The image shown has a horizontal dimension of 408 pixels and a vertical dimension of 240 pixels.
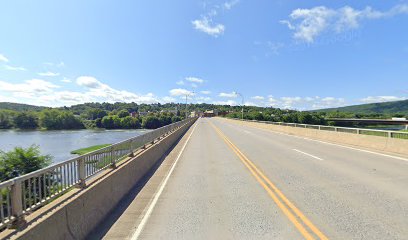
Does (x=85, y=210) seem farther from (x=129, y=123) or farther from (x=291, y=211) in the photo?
(x=129, y=123)

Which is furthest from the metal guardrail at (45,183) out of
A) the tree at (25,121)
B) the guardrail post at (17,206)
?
the tree at (25,121)

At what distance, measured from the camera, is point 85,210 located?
528 centimetres

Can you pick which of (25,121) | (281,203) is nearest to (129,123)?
(25,121)

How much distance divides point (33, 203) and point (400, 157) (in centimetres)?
1437

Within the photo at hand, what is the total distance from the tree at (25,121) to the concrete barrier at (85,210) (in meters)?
149

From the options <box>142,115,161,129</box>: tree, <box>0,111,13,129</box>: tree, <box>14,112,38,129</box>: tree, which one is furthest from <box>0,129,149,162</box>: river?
<box>0,111,13,129</box>: tree

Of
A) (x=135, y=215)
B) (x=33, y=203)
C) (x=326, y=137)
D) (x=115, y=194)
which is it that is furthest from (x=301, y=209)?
(x=326, y=137)

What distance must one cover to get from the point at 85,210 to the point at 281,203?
413 centimetres

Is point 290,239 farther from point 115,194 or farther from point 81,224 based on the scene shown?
point 115,194

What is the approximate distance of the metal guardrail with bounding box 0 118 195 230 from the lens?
3861 mm

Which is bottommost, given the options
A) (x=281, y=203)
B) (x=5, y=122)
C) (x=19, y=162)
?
(x=19, y=162)

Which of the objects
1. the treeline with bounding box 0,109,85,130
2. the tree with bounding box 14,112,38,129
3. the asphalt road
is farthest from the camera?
the tree with bounding box 14,112,38,129

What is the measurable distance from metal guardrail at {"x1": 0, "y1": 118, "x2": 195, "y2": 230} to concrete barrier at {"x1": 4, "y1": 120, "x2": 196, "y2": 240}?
28cm

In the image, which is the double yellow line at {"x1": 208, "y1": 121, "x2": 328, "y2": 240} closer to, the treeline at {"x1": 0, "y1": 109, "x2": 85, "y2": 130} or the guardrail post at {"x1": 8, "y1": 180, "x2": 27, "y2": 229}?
the guardrail post at {"x1": 8, "y1": 180, "x2": 27, "y2": 229}
